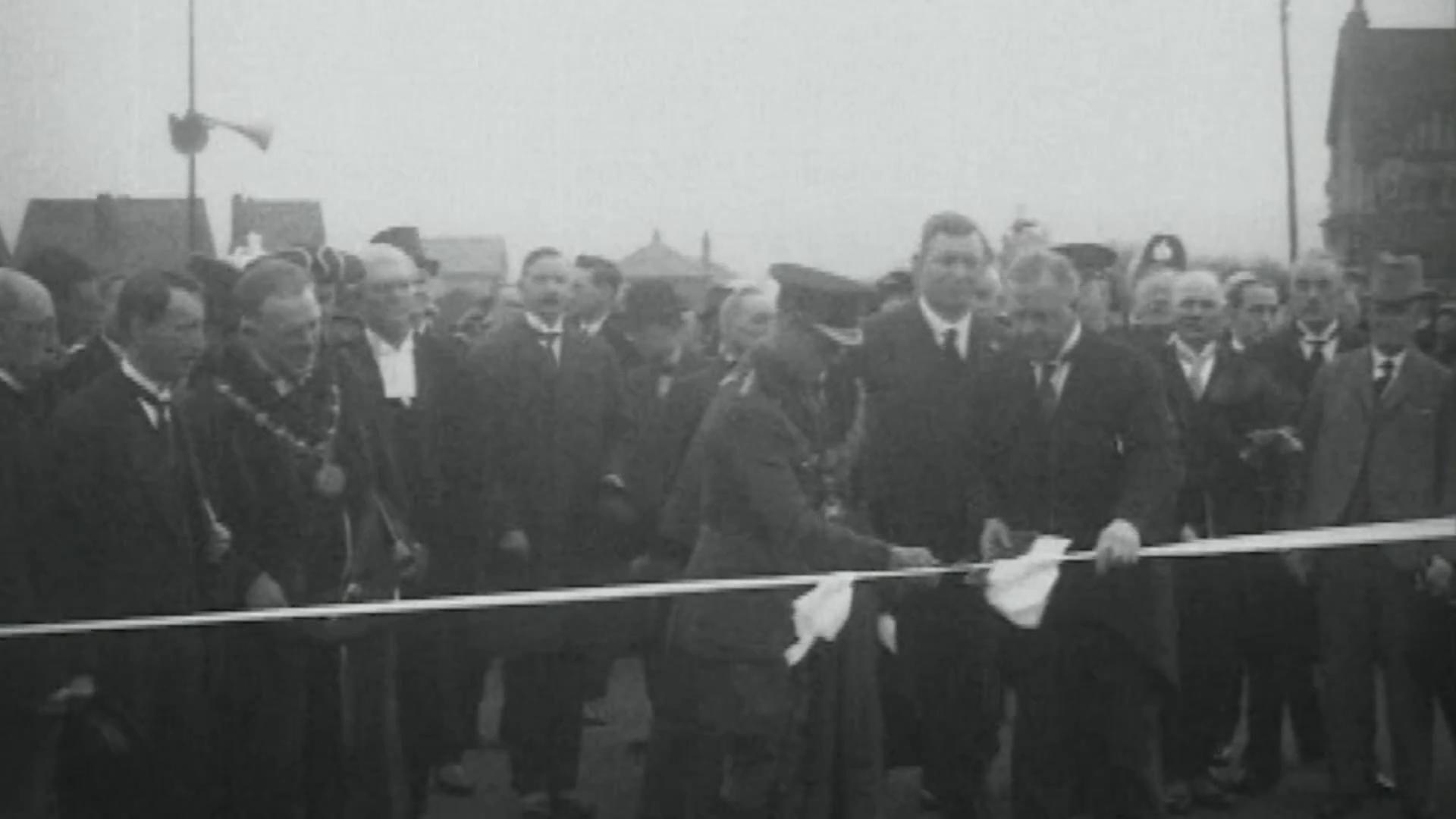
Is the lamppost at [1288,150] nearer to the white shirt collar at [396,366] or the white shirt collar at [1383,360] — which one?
the white shirt collar at [1383,360]

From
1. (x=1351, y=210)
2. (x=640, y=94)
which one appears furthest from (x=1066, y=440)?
(x=640, y=94)

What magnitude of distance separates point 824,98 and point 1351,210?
1.28 meters

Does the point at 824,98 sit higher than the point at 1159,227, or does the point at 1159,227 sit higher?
the point at 824,98

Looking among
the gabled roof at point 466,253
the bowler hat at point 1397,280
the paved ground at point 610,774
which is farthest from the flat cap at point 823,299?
the bowler hat at point 1397,280

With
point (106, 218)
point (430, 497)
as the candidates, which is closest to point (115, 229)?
point (106, 218)

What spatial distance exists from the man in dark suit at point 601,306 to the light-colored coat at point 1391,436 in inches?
65.8

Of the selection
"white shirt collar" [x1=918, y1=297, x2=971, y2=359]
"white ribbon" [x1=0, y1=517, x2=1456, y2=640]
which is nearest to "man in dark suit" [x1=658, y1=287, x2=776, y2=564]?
"white ribbon" [x1=0, y1=517, x2=1456, y2=640]

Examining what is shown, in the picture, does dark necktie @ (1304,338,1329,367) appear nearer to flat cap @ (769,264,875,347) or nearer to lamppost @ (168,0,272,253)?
flat cap @ (769,264,875,347)

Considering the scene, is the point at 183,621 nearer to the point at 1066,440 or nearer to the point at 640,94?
the point at 640,94

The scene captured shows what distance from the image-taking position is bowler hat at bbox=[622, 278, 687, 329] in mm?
3484

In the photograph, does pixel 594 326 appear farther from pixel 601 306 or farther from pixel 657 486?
pixel 657 486

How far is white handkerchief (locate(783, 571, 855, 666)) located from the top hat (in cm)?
105

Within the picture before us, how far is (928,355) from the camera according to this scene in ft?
11.7

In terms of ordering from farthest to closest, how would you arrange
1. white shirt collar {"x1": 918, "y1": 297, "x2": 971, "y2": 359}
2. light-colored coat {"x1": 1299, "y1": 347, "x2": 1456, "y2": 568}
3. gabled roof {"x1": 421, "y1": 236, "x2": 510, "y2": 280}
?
light-colored coat {"x1": 1299, "y1": 347, "x2": 1456, "y2": 568}, white shirt collar {"x1": 918, "y1": 297, "x2": 971, "y2": 359}, gabled roof {"x1": 421, "y1": 236, "x2": 510, "y2": 280}
